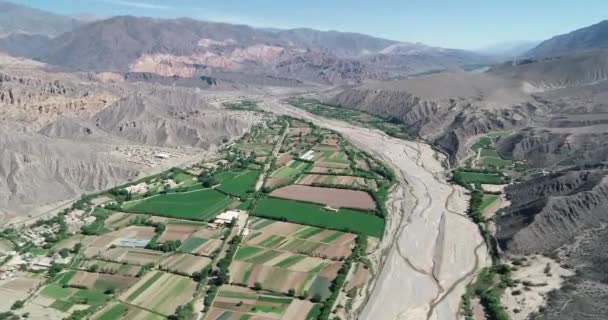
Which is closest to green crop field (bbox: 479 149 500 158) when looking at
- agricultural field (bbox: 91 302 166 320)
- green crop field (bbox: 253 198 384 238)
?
green crop field (bbox: 253 198 384 238)

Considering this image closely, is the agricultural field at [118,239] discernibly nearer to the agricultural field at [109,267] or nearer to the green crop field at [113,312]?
the agricultural field at [109,267]

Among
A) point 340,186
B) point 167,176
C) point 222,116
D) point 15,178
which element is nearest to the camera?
point 15,178

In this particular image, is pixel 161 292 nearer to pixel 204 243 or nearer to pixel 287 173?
pixel 204 243

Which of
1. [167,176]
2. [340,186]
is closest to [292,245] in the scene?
[340,186]

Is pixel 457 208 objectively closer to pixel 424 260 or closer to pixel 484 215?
pixel 484 215

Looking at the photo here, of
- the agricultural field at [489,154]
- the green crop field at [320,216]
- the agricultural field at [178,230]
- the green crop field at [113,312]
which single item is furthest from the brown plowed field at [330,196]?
the green crop field at [113,312]

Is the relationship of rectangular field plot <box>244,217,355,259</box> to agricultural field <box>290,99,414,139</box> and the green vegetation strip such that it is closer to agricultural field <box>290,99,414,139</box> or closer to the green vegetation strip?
the green vegetation strip
